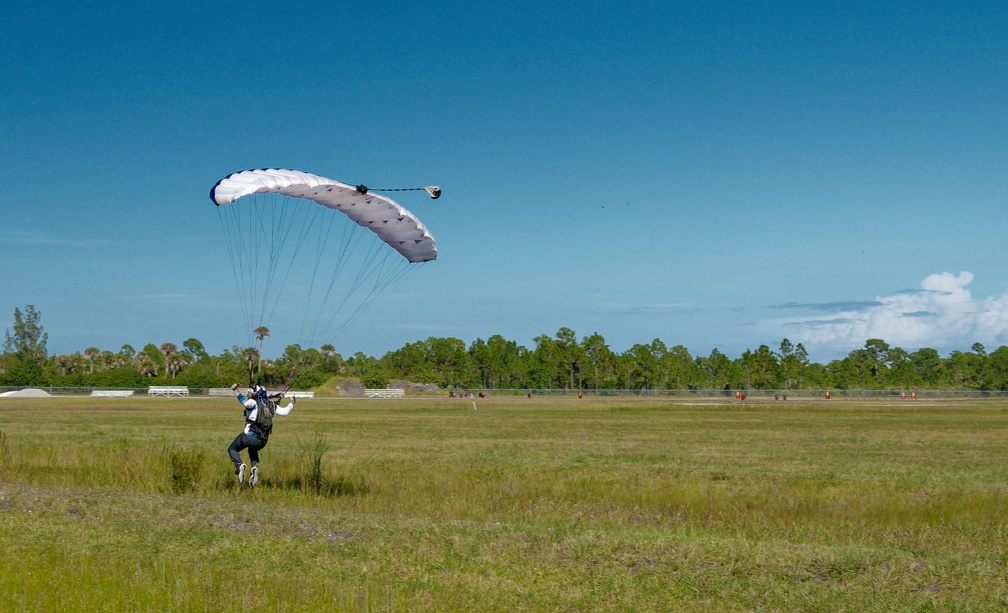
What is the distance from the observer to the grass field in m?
10.8

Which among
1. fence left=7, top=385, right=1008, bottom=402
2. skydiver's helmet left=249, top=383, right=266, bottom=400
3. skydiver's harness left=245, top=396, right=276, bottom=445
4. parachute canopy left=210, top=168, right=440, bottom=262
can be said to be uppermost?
parachute canopy left=210, top=168, right=440, bottom=262

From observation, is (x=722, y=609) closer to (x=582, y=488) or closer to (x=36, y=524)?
(x=36, y=524)

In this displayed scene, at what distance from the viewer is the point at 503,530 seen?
→ 14.9 m

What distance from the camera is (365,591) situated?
10680 millimetres

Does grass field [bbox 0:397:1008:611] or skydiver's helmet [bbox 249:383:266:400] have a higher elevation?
skydiver's helmet [bbox 249:383:266:400]

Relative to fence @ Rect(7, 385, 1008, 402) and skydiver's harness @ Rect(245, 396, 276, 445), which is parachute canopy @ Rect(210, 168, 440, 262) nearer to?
skydiver's harness @ Rect(245, 396, 276, 445)

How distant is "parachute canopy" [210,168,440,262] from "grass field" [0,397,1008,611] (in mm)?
6412

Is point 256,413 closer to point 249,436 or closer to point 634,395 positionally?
point 249,436

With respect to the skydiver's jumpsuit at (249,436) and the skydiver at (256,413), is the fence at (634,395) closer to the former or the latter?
the skydiver's jumpsuit at (249,436)

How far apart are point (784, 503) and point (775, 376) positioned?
17901 cm

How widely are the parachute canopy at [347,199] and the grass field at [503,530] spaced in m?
6.41

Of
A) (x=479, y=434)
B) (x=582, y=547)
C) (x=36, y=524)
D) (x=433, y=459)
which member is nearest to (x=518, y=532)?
(x=582, y=547)

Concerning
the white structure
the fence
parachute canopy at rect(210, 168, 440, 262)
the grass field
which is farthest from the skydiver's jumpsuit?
the white structure

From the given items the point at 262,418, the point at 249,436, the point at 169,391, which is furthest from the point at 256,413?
the point at 169,391
